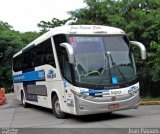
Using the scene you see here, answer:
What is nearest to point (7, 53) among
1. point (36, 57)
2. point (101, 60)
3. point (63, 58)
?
point (36, 57)

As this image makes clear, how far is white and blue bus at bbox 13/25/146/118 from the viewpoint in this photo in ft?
42.7

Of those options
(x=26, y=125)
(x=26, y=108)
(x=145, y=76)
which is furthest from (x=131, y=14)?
(x=26, y=125)

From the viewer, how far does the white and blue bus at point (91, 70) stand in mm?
13016

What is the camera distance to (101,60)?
44.3ft

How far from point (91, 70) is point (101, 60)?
56 centimetres

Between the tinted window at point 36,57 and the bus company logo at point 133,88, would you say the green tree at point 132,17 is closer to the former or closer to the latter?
the tinted window at point 36,57

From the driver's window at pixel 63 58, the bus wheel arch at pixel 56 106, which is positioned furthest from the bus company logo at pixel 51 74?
the driver's window at pixel 63 58

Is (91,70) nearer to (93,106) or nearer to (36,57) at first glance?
(93,106)

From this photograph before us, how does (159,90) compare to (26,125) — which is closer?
(26,125)

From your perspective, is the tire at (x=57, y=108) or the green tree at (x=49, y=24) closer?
the tire at (x=57, y=108)

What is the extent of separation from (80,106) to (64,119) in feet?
6.57

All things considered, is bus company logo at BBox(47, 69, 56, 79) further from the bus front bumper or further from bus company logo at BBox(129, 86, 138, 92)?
bus company logo at BBox(129, 86, 138, 92)

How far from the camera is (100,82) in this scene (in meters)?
13.2

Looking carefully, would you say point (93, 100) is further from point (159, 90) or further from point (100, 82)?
point (159, 90)
